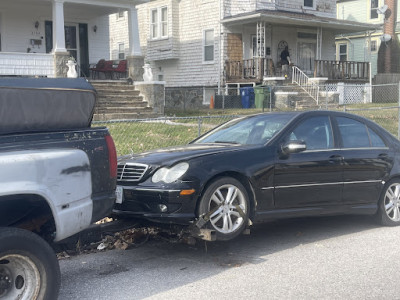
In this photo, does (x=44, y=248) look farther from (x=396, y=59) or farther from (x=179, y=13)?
(x=396, y=59)

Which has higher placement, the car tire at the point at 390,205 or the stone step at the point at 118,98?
the stone step at the point at 118,98

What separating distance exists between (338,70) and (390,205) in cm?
2105

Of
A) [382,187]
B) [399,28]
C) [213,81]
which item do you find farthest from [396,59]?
[382,187]

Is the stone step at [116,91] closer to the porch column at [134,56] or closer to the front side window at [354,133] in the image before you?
the porch column at [134,56]

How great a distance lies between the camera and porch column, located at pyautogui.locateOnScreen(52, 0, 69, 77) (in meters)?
18.2

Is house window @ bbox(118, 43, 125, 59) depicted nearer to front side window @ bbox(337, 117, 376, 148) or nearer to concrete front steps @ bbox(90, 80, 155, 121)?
concrete front steps @ bbox(90, 80, 155, 121)

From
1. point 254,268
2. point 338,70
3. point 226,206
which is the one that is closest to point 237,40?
point 338,70

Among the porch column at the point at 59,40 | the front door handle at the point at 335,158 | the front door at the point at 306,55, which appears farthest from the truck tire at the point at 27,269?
the front door at the point at 306,55

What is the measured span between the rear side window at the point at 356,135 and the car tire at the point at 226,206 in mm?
1871

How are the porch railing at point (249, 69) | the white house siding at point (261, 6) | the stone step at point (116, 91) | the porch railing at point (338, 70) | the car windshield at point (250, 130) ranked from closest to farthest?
the car windshield at point (250, 130) → the stone step at point (116, 91) → the porch railing at point (249, 69) → the porch railing at point (338, 70) → the white house siding at point (261, 6)

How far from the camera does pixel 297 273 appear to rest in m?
5.51

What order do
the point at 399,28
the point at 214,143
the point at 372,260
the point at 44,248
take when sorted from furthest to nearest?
the point at 399,28 < the point at 214,143 < the point at 372,260 < the point at 44,248

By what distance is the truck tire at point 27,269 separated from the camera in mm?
4059

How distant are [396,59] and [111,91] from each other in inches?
884
